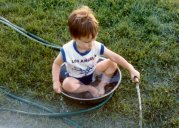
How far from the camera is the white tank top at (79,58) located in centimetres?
284

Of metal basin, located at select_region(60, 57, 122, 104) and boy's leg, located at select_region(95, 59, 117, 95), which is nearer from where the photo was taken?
metal basin, located at select_region(60, 57, 122, 104)

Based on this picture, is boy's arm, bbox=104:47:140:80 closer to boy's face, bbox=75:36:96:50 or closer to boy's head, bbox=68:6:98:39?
boy's face, bbox=75:36:96:50

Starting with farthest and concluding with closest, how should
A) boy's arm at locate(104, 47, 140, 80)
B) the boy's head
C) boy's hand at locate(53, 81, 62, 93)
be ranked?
boy's arm at locate(104, 47, 140, 80)
boy's hand at locate(53, 81, 62, 93)
the boy's head

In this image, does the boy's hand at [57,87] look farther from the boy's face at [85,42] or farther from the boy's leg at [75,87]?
the boy's face at [85,42]

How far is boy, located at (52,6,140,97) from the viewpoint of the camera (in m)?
2.65

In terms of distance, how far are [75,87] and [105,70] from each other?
0.32 metres

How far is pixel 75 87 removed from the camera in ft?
9.56

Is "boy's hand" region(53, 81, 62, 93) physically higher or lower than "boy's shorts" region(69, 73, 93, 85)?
higher

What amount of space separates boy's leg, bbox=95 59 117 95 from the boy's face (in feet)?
0.90

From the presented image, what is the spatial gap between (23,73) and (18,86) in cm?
16

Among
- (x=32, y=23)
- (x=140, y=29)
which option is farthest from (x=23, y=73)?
(x=140, y=29)

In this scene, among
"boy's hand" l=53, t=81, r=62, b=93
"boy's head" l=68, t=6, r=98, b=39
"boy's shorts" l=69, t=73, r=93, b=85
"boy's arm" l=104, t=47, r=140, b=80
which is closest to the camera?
"boy's head" l=68, t=6, r=98, b=39

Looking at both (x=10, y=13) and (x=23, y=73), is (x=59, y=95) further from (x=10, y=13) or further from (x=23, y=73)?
(x=10, y=13)

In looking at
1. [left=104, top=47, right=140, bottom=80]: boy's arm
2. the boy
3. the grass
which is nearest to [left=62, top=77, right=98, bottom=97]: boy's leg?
the boy
